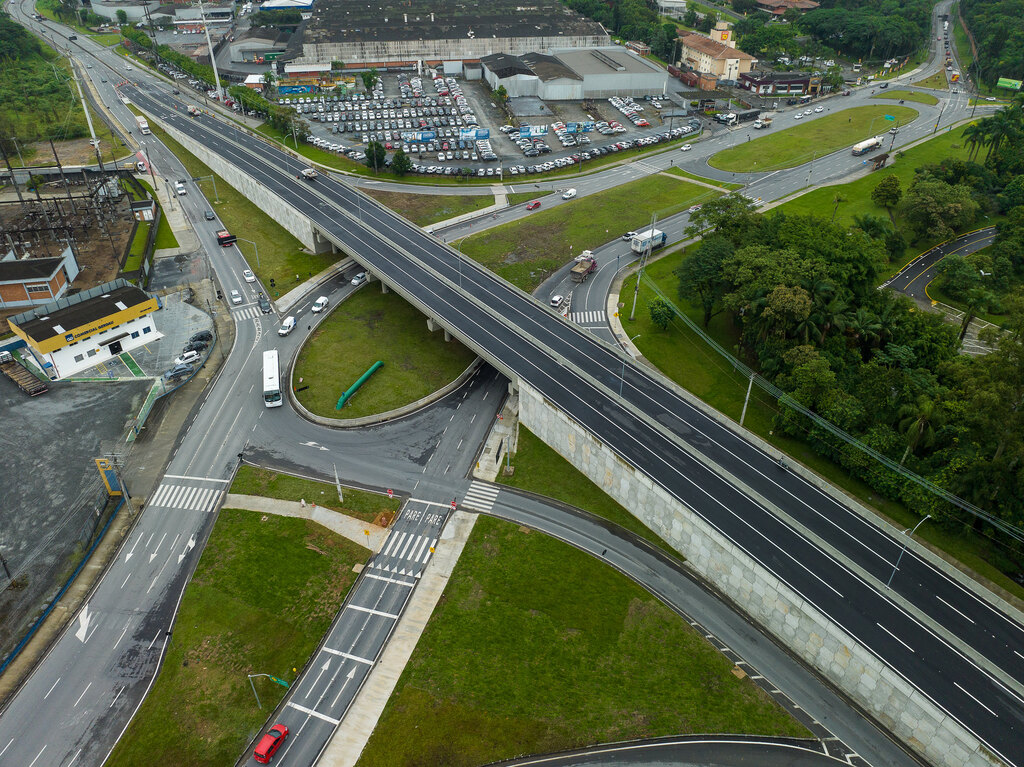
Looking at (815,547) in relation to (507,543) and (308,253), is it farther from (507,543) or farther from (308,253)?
(308,253)

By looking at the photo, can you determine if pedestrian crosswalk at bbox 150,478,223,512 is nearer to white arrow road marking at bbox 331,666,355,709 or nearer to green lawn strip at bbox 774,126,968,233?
white arrow road marking at bbox 331,666,355,709

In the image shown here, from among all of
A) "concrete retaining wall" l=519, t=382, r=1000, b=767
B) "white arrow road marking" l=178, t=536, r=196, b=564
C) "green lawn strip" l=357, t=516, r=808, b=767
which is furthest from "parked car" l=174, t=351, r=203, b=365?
"green lawn strip" l=357, t=516, r=808, b=767

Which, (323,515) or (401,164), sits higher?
(401,164)

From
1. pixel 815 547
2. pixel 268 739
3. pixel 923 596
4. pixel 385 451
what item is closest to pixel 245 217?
pixel 385 451

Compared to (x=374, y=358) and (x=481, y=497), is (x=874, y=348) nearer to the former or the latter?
(x=481, y=497)

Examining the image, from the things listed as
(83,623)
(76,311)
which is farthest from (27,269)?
(83,623)

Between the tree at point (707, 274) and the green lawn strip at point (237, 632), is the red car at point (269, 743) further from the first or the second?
the tree at point (707, 274)

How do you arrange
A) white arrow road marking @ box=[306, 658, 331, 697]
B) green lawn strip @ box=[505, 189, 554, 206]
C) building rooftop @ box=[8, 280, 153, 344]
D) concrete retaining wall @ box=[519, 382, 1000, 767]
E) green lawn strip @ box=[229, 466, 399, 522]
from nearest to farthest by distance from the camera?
concrete retaining wall @ box=[519, 382, 1000, 767] < white arrow road marking @ box=[306, 658, 331, 697] < green lawn strip @ box=[229, 466, 399, 522] < building rooftop @ box=[8, 280, 153, 344] < green lawn strip @ box=[505, 189, 554, 206]

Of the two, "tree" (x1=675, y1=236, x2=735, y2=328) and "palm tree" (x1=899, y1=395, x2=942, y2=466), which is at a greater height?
"tree" (x1=675, y1=236, x2=735, y2=328)
